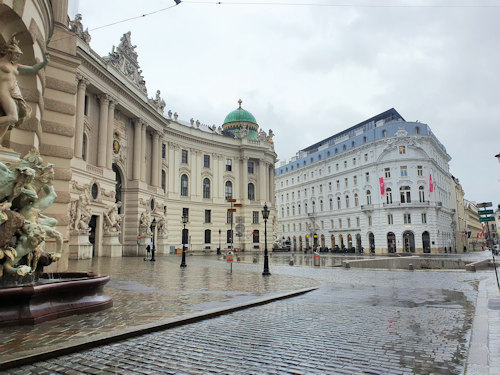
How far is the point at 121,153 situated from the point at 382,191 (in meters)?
38.9

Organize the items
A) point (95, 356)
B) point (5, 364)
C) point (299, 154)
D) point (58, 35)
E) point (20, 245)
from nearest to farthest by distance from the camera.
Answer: point (5, 364) < point (95, 356) < point (20, 245) < point (58, 35) < point (299, 154)

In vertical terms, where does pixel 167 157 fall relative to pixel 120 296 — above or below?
above

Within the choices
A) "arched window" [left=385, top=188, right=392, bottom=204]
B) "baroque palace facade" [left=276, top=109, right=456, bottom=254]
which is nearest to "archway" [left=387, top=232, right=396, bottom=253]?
"baroque palace facade" [left=276, top=109, right=456, bottom=254]

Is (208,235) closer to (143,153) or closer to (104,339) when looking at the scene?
(143,153)

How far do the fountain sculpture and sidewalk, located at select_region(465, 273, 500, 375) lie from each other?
673cm

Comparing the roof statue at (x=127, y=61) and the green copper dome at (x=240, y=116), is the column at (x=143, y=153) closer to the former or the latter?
the roof statue at (x=127, y=61)

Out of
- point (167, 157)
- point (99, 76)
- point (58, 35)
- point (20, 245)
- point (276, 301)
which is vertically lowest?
point (276, 301)

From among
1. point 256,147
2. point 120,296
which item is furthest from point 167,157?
point 120,296

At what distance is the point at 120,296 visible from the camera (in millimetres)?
10070

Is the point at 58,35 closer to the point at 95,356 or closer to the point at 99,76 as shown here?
the point at 95,356

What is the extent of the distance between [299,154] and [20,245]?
260 ft

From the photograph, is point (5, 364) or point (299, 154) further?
point (299, 154)

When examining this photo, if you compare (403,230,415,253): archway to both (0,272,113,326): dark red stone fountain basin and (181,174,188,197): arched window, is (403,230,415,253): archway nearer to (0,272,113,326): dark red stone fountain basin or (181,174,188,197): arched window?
(181,174,188,197): arched window

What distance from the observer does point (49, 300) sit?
680 centimetres
